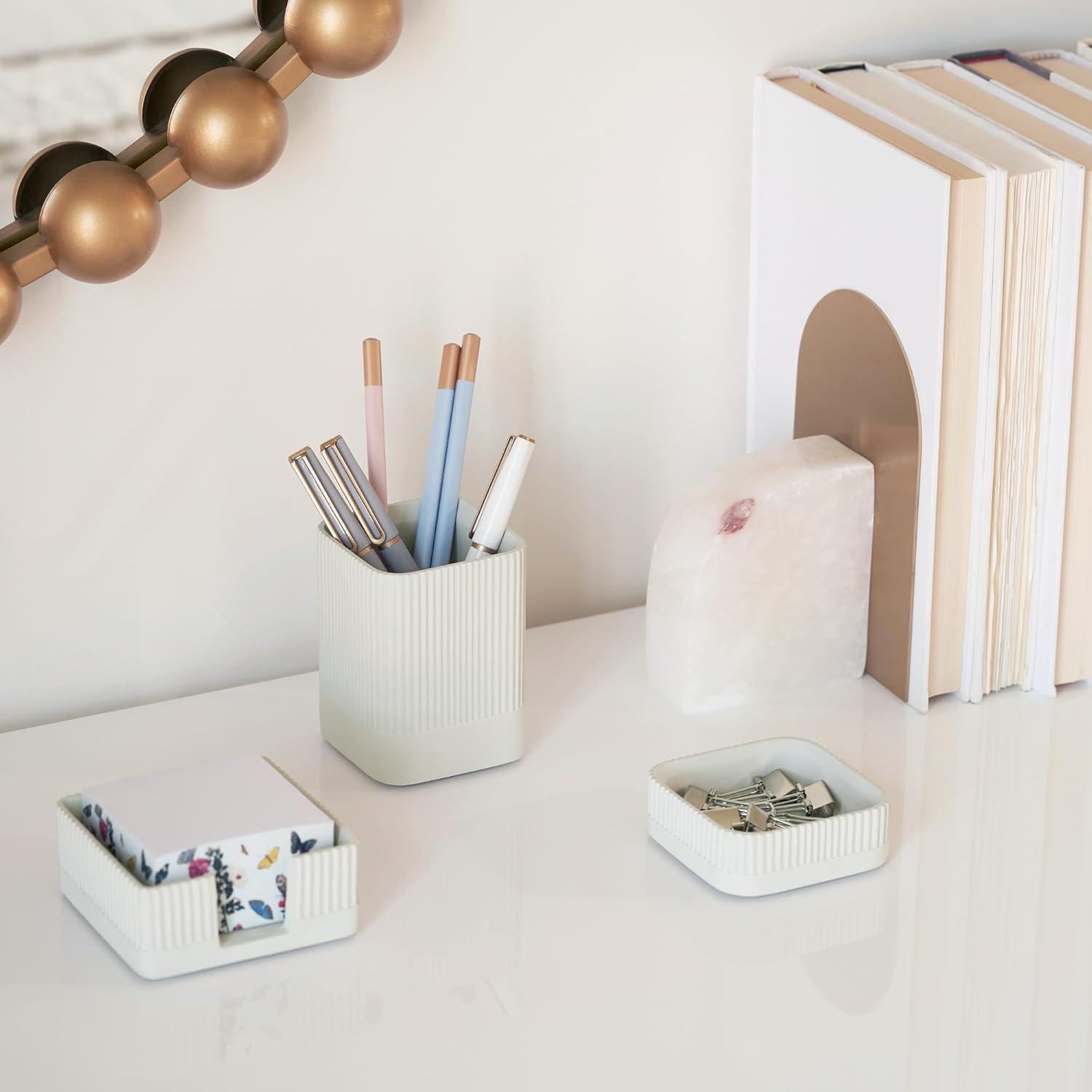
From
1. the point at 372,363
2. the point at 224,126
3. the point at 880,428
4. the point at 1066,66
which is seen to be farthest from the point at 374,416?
the point at 1066,66

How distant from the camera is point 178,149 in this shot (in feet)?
2.06

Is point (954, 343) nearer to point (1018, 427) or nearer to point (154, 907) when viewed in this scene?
point (1018, 427)

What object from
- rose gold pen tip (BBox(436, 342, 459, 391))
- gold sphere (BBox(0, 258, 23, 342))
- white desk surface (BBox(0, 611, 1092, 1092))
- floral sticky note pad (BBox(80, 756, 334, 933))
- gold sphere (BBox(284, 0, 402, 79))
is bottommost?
white desk surface (BBox(0, 611, 1092, 1092))

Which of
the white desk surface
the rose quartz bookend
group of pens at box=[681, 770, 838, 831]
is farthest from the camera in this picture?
the rose quartz bookend

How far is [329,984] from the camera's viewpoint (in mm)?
507

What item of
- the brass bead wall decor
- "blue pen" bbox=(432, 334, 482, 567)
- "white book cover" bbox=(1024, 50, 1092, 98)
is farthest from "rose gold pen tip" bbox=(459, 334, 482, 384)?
"white book cover" bbox=(1024, 50, 1092, 98)

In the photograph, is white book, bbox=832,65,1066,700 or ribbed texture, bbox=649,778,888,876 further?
white book, bbox=832,65,1066,700

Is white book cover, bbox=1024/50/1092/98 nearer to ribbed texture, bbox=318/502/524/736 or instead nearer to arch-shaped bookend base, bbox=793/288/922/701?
arch-shaped bookend base, bbox=793/288/922/701

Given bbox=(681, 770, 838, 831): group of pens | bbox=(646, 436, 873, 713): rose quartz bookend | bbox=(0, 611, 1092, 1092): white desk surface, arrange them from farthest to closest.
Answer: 1. bbox=(646, 436, 873, 713): rose quartz bookend
2. bbox=(681, 770, 838, 831): group of pens
3. bbox=(0, 611, 1092, 1092): white desk surface

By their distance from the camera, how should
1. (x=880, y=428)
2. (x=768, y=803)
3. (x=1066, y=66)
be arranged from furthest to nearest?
(x=1066, y=66) → (x=880, y=428) → (x=768, y=803)

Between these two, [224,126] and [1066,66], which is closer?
[224,126]

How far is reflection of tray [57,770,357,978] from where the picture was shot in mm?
500

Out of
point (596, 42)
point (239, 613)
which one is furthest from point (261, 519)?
point (596, 42)

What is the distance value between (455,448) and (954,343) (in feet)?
0.73
